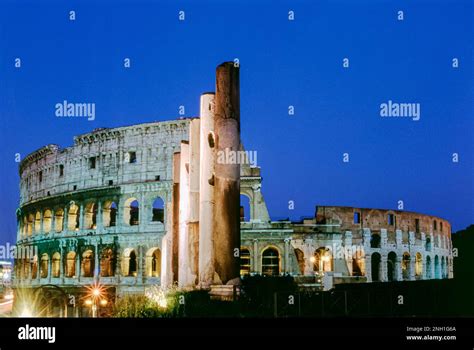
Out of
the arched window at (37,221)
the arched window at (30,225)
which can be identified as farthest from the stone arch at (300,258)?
the arched window at (30,225)

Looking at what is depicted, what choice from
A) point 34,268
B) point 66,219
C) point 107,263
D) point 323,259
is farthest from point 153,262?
point 34,268

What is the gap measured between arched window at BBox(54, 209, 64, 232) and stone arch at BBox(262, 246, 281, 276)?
12.6m

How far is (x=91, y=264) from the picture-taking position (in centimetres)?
3138

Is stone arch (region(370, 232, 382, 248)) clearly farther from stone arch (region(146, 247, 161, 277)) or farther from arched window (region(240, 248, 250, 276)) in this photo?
stone arch (region(146, 247, 161, 277))

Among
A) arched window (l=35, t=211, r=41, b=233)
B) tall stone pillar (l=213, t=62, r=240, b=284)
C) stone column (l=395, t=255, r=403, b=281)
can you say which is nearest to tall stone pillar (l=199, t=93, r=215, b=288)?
tall stone pillar (l=213, t=62, r=240, b=284)

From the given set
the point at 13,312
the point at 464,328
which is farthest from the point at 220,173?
the point at 13,312

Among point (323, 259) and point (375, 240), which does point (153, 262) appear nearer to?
point (323, 259)

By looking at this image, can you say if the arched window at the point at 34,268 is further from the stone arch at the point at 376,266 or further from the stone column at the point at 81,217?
the stone arch at the point at 376,266

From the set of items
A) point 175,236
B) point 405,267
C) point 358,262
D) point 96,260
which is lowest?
point 405,267

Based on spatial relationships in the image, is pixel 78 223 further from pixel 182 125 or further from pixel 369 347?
pixel 369 347

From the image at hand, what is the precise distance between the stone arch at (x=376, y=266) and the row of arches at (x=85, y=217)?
1164 centimetres

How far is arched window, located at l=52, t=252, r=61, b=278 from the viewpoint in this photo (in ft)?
108

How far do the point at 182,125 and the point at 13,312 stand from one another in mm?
14757

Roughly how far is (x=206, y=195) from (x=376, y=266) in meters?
21.3
